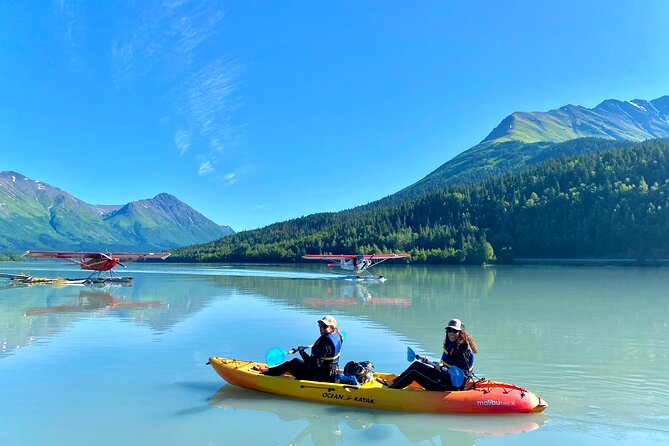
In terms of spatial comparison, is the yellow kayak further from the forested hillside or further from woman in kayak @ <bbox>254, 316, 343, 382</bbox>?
the forested hillside

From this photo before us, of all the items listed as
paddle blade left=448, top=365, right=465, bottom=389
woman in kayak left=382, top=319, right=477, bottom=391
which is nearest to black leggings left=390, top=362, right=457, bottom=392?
woman in kayak left=382, top=319, right=477, bottom=391

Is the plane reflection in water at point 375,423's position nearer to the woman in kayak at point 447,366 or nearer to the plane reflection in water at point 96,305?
the woman in kayak at point 447,366

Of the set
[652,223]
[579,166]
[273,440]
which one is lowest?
[273,440]

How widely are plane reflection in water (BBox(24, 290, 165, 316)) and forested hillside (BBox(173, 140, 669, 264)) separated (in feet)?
339

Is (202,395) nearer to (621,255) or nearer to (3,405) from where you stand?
(3,405)

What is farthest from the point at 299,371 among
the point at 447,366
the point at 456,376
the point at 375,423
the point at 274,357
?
the point at 456,376

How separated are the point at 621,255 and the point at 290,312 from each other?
379ft

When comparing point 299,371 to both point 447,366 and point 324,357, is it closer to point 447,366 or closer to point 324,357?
point 324,357

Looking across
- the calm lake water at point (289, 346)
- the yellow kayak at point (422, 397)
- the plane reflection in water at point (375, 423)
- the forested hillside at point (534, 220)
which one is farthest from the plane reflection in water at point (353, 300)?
the forested hillside at point (534, 220)

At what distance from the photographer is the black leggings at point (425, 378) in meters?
12.7

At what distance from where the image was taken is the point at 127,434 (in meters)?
11.0

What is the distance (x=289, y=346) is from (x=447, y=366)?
31.7ft

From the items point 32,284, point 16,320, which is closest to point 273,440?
point 16,320

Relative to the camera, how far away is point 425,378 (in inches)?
506
